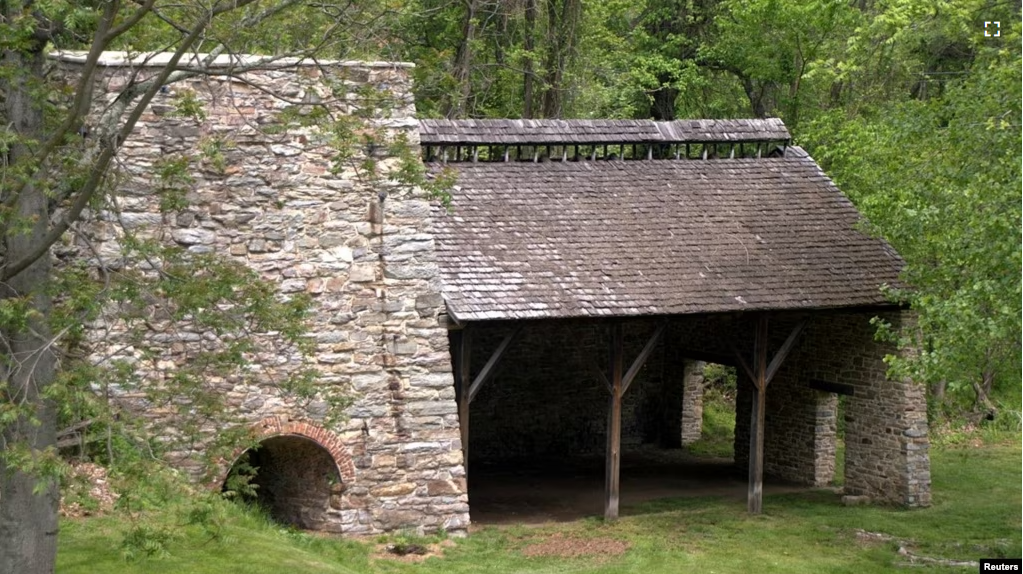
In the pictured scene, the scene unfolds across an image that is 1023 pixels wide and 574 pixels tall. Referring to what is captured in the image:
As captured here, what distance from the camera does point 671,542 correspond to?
15289 millimetres

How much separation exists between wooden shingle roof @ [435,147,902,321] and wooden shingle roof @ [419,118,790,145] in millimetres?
380

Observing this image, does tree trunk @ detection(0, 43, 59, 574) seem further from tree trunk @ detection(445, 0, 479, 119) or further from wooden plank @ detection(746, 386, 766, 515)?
tree trunk @ detection(445, 0, 479, 119)

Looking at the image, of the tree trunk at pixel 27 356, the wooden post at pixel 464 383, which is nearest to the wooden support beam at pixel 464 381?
the wooden post at pixel 464 383

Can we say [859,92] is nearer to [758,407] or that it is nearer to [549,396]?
[549,396]

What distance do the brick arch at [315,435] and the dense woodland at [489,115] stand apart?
2.97 feet

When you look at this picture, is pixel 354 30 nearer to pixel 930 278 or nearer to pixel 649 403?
pixel 930 278

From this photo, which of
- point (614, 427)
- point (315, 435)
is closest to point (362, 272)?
point (315, 435)

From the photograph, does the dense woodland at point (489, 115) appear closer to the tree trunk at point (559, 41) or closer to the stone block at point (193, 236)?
the tree trunk at point (559, 41)

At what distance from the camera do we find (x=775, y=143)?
61.6 ft

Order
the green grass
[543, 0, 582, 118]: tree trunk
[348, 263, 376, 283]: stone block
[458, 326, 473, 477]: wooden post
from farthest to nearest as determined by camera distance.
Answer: [543, 0, 582, 118]: tree trunk < the green grass < [458, 326, 473, 477]: wooden post < [348, 263, 376, 283]: stone block

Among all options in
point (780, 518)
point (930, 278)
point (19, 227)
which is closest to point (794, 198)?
point (930, 278)

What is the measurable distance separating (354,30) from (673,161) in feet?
26.1

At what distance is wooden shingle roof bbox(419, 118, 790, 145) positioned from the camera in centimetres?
1648

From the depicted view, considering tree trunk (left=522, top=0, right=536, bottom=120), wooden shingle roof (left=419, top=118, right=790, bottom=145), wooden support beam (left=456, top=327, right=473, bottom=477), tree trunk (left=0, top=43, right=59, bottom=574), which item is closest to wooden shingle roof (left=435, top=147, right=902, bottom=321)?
wooden shingle roof (left=419, top=118, right=790, bottom=145)
